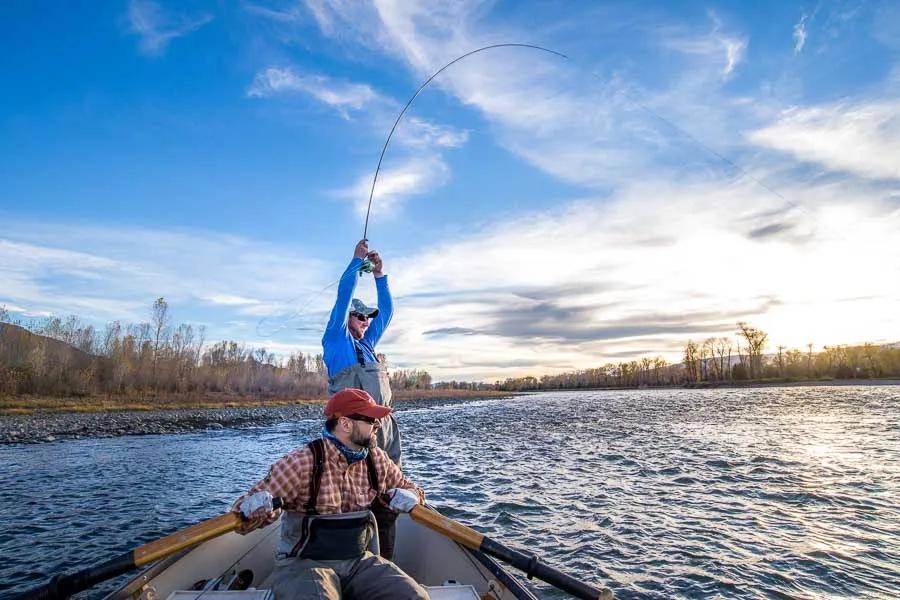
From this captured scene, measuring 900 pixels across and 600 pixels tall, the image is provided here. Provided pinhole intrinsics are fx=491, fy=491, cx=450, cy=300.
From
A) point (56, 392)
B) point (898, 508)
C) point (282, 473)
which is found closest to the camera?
point (282, 473)

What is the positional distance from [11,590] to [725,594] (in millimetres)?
10096

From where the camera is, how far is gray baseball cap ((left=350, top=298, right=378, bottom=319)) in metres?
6.43

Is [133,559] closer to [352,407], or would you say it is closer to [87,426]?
[352,407]

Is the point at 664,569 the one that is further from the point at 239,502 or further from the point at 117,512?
the point at 117,512

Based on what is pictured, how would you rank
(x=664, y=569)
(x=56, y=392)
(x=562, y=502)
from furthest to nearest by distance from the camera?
(x=56, y=392), (x=562, y=502), (x=664, y=569)

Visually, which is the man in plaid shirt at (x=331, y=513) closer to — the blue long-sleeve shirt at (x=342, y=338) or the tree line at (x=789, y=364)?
the blue long-sleeve shirt at (x=342, y=338)

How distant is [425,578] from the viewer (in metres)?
6.01

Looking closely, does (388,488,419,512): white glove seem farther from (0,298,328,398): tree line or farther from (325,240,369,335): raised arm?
(0,298,328,398): tree line

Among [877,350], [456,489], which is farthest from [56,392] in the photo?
[877,350]

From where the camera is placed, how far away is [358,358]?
604 cm

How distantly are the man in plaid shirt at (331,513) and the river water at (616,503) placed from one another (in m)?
3.89

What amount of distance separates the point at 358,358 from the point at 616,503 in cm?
856

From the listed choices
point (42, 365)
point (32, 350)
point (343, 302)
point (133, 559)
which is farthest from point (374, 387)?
point (32, 350)

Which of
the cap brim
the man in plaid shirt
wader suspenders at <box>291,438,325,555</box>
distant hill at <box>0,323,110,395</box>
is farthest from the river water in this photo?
distant hill at <box>0,323,110,395</box>
